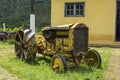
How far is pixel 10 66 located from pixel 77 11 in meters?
10.1

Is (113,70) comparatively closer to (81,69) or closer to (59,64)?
(81,69)

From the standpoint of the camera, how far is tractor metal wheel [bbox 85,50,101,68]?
31.3 ft

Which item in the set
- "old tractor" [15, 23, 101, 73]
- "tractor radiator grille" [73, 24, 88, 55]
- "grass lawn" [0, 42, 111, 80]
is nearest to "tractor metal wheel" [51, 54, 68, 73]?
"old tractor" [15, 23, 101, 73]

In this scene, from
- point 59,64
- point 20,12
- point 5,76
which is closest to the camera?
point 5,76

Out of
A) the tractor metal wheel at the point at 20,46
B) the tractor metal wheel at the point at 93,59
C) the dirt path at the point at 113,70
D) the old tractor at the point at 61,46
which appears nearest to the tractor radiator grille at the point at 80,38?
the old tractor at the point at 61,46

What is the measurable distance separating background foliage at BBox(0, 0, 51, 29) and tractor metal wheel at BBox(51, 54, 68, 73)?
30.2 metres

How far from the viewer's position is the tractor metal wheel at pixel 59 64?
8398 millimetres

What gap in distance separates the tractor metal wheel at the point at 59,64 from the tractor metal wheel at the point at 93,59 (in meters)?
1.36

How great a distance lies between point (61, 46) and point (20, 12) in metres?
34.0

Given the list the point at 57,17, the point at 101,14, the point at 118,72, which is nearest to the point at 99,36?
Result: the point at 101,14

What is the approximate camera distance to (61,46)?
946 cm

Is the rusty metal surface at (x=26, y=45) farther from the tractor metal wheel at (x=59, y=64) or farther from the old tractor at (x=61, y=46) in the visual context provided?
the tractor metal wheel at (x=59, y=64)

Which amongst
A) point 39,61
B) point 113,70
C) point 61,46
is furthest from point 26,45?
point 113,70

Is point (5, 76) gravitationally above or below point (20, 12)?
below
